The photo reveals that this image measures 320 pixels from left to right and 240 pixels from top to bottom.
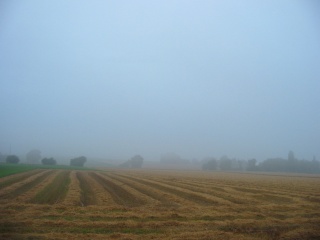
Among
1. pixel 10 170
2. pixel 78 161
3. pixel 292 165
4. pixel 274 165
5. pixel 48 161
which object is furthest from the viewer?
pixel 274 165

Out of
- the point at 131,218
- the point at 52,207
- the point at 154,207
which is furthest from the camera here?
the point at 154,207

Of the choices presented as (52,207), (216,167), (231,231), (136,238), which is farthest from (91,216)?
(216,167)

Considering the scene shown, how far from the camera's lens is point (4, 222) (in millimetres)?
12578

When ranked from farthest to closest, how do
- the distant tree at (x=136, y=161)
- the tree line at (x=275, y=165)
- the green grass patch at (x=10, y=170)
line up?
the distant tree at (x=136, y=161), the tree line at (x=275, y=165), the green grass patch at (x=10, y=170)

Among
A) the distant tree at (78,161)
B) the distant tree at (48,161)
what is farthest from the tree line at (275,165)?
the distant tree at (48,161)

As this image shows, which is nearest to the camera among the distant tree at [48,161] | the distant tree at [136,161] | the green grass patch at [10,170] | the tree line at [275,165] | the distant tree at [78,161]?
the green grass patch at [10,170]

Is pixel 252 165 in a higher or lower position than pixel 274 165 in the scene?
lower

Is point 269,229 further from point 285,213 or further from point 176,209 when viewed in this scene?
point 176,209

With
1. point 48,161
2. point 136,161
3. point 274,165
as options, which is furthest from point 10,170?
point 274,165

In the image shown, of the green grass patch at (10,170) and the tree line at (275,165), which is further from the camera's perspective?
the tree line at (275,165)

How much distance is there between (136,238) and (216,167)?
142 meters

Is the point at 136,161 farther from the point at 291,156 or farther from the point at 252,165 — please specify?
the point at 291,156

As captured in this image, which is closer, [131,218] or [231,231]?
[231,231]

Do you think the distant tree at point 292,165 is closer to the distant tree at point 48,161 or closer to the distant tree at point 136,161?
the distant tree at point 136,161
